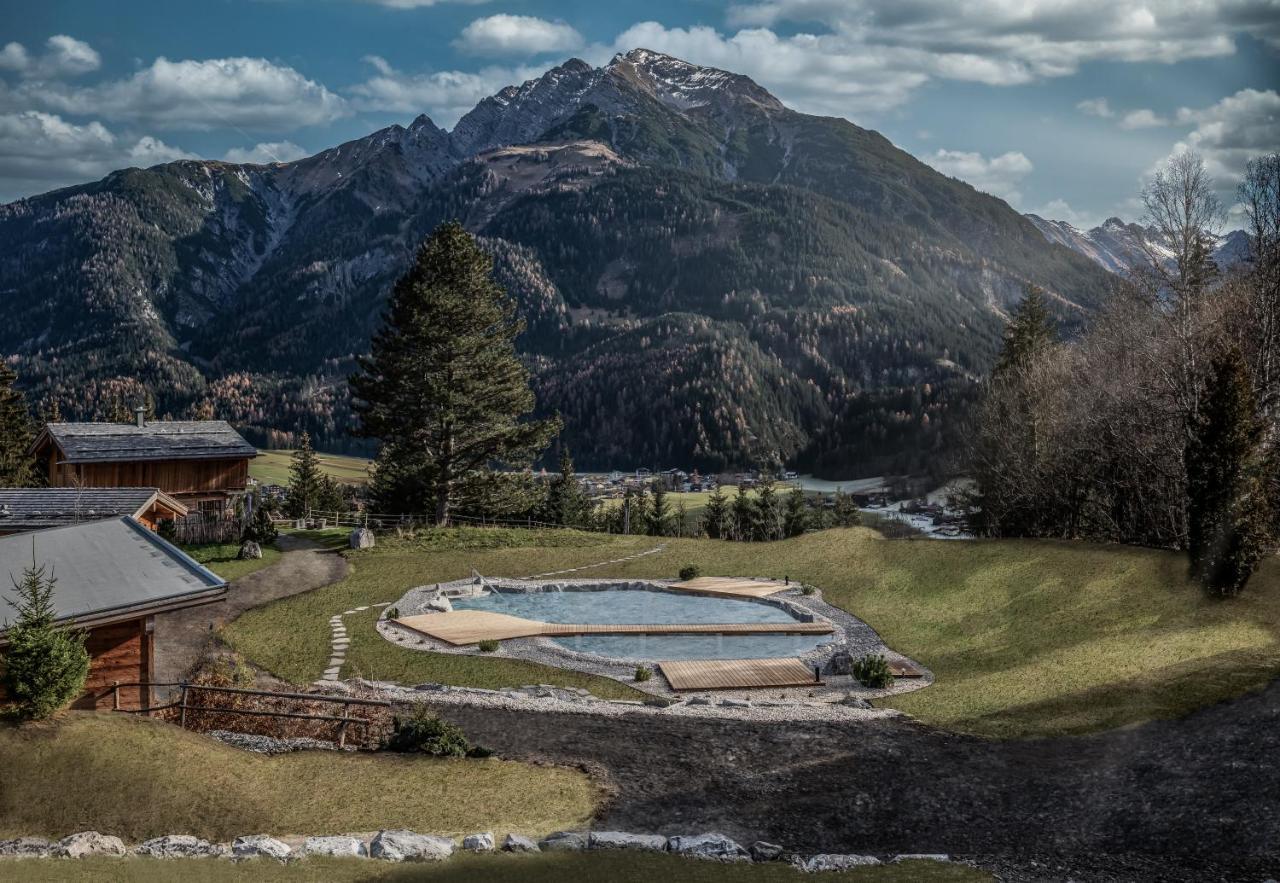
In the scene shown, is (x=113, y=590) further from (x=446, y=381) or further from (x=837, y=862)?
(x=446, y=381)

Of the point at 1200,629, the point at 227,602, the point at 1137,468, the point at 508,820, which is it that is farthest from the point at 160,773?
the point at 1137,468

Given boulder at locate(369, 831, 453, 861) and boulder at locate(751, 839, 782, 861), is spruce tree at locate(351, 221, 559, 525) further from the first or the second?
boulder at locate(751, 839, 782, 861)

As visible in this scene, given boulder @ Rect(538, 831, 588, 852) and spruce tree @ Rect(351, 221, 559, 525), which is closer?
boulder @ Rect(538, 831, 588, 852)

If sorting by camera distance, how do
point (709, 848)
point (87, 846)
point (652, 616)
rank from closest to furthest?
point (87, 846) → point (709, 848) → point (652, 616)

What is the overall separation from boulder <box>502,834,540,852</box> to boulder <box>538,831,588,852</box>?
156mm

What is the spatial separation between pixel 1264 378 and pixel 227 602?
40421 millimetres

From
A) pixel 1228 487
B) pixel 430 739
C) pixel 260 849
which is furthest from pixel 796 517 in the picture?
pixel 260 849

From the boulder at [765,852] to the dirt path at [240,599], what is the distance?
16533 millimetres

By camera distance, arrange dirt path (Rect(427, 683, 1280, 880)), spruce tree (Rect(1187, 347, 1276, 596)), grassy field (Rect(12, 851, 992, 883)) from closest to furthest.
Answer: grassy field (Rect(12, 851, 992, 883))
dirt path (Rect(427, 683, 1280, 880))
spruce tree (Rect(1187, 347, 1276, 596))

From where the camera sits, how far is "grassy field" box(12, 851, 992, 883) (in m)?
11.8

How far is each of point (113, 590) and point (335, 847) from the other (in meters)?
8.71

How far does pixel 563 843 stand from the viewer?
44.7 feet

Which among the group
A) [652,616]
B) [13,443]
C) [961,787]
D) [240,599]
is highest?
[13,443]

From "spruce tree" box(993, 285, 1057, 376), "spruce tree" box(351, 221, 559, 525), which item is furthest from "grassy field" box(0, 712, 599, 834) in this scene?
"spruce tree" box(993, 285, 1057, 376)
